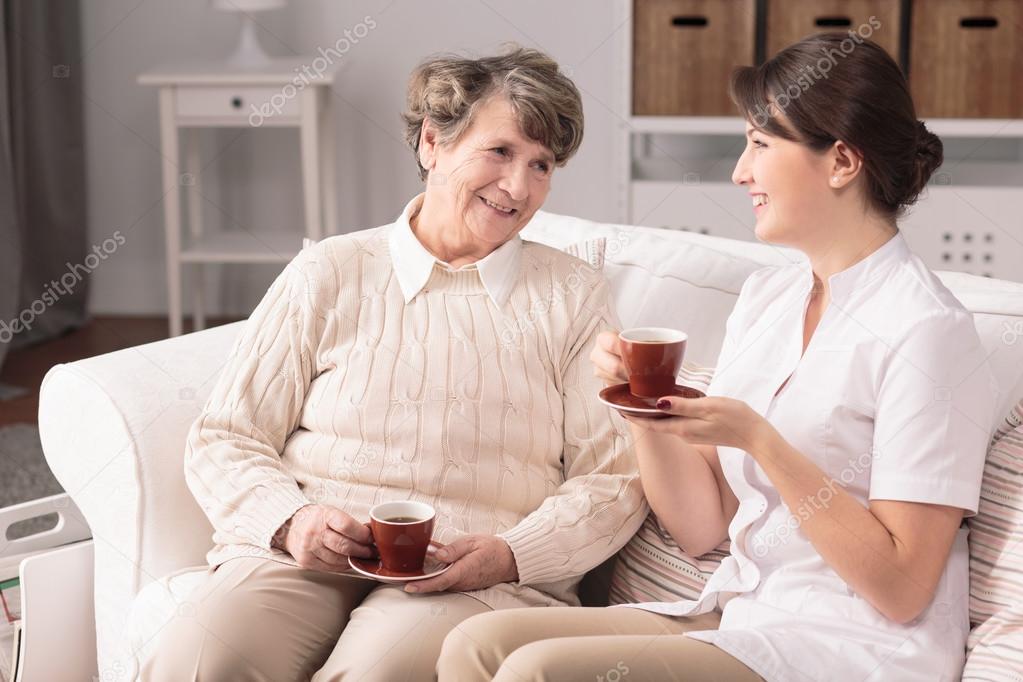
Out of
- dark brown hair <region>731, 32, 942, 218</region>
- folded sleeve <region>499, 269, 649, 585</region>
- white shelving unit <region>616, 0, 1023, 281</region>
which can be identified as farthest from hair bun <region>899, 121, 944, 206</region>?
white shelving unit <region>616, 0, 1023, 281</region>

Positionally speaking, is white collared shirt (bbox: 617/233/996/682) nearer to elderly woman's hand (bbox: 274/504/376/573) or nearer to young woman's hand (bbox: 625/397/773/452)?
young woman's hand (bbox: 625/397/773/452)

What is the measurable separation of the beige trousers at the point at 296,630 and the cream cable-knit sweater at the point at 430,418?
0.20 feet

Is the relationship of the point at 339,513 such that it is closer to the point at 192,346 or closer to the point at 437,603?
the point at 437,603

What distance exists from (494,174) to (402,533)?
581 mm

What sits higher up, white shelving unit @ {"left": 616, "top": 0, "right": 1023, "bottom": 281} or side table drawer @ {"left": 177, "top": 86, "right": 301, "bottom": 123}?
side table drawer @ {"left": 177, "top": 86, "right": 301, "bottom": 123}

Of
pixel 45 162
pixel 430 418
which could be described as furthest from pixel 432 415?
pixel 45 162

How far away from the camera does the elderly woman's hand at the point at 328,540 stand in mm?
1538

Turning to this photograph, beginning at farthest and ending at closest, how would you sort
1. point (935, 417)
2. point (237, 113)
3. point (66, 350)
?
point (66, 350)
point (237, 113)
point (935, 417)

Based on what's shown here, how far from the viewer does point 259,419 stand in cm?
173

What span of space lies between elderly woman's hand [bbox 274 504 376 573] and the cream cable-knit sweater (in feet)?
0.18

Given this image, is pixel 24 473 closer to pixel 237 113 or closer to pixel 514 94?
pixel 237 113

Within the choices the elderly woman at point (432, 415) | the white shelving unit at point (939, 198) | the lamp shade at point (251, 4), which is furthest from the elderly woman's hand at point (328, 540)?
the lamp shade at point (251, 4)

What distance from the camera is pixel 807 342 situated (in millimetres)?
1497

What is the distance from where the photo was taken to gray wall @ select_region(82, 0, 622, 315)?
4.28 metres
